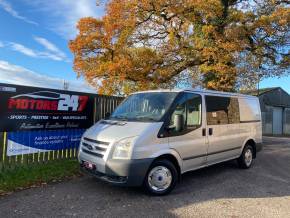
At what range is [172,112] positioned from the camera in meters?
6.51

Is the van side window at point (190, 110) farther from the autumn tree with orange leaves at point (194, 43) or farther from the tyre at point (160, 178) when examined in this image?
the autumn tree with orange leaves at point (194, 43)

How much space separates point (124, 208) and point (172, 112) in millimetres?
2208

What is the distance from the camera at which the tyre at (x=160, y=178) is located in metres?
6.07

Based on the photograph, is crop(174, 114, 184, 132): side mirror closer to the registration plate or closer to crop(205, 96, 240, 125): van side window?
crop(205, 96, 240, 125): van side window

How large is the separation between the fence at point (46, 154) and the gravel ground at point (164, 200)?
1.80m

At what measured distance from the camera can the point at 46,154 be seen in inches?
346

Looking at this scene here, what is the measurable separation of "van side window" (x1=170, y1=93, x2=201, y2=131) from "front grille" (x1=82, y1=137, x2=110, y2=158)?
155 centimetres

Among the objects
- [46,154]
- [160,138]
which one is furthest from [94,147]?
[46,154]

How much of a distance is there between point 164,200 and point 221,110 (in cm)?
316

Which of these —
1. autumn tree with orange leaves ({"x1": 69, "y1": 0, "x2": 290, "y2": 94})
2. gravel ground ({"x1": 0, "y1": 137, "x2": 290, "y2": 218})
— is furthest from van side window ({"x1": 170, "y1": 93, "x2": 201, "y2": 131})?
autumn tree with orange leaves ({"x1": 69, "y1": 0, "x2": 290, "y2": 94})

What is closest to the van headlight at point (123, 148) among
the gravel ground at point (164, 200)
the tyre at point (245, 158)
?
the gravel ground at point (164, 200)

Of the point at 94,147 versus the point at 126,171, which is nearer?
the point at 126,171

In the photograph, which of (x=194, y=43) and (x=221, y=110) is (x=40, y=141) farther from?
(x=194, y=43)

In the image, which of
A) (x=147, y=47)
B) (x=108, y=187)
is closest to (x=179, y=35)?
(x=147, y=47)
